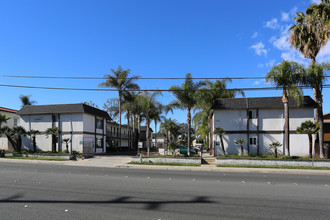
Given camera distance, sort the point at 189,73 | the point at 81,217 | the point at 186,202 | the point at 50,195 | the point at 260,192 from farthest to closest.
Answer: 1. the point at 189,73
2. the point at 260,192
3. the point at 50,195
4. the point at 186,202
5. the point at 81,217

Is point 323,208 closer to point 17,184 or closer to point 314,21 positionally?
point 17,184

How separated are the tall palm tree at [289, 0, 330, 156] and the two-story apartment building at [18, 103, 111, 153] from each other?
25.7 metres

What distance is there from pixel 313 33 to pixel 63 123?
30177 millimetres

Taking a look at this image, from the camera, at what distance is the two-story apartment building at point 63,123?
3108 centimetres

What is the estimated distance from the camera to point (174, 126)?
72.9m

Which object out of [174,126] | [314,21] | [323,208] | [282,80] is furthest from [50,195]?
[174,126]

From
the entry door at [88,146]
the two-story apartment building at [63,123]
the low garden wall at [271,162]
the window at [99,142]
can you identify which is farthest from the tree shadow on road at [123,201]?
the window at [99,142]

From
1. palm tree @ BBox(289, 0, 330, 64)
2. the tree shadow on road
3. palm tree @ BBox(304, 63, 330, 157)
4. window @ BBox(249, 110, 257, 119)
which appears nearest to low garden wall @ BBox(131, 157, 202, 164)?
window @ BBox(249, 110, 257, 119)

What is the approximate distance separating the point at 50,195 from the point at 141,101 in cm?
1713

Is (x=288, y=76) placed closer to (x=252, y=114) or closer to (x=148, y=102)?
(x=252, y=114)

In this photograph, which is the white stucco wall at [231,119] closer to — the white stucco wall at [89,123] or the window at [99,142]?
the white stucco wall at [89,123]

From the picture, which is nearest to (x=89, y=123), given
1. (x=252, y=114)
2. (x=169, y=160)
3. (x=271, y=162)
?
(x=169, y=160)

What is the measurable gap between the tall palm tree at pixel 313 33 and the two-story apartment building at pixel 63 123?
25698 mm

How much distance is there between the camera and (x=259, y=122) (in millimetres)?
25703
